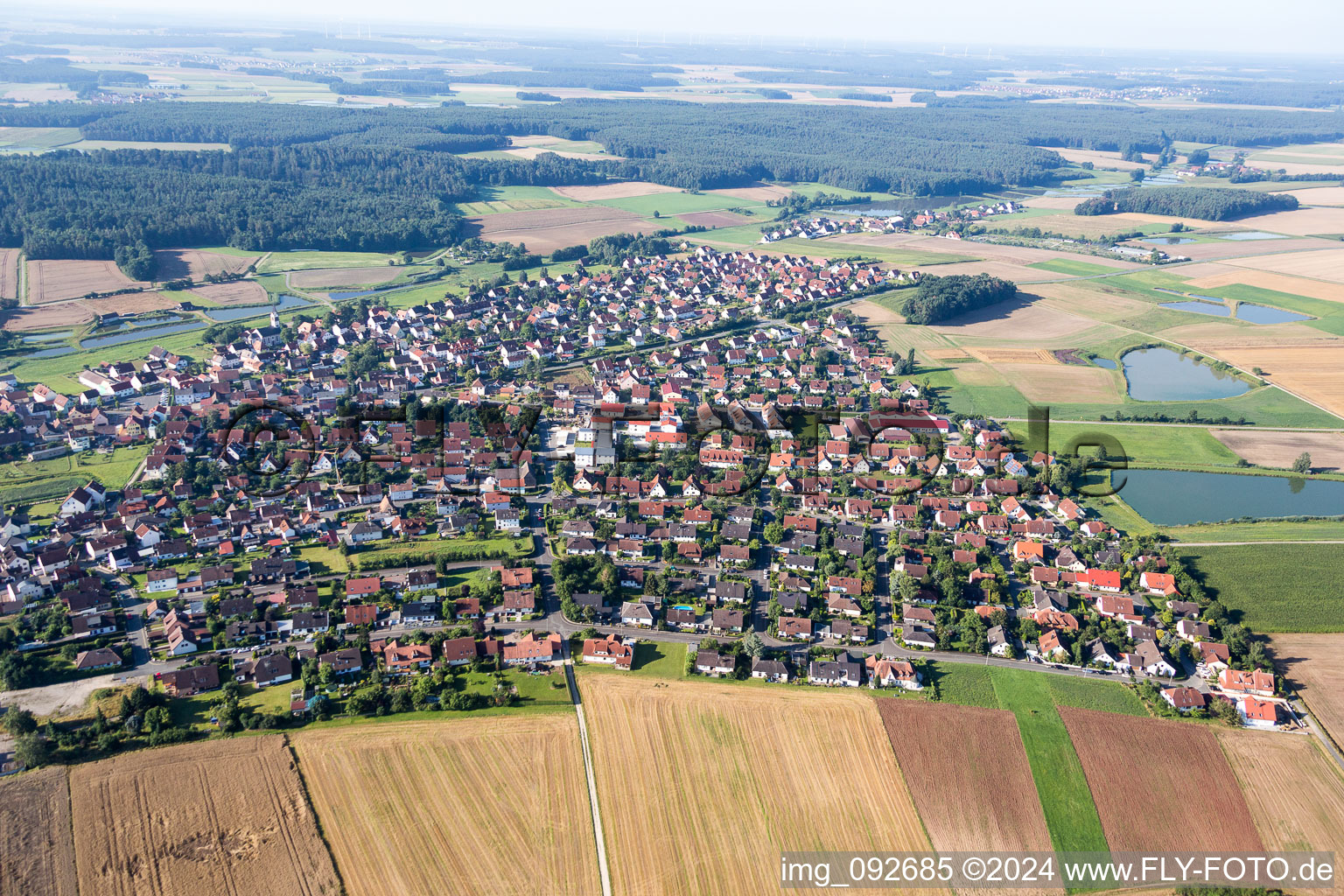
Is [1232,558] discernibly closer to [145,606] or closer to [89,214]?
[145,606]

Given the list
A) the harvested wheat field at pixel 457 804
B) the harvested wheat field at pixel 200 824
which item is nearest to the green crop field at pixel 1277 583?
the harvested wheat field at pixel 457 804

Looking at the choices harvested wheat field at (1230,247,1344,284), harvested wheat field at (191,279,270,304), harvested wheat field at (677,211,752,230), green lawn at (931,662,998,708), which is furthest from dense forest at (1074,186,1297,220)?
green lawn at (931,662,998,708)

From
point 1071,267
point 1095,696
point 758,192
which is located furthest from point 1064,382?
point 758,192

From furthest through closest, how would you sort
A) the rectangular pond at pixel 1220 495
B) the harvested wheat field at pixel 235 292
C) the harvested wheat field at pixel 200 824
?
1. the harvested wheat field at pixel 235 292
2. the rectangular pond at pixel 1220 495
3. the harvested wheat field at pixel 200 824

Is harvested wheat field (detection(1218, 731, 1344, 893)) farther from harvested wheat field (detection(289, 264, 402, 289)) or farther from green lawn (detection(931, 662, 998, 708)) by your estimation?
harvested wheat field (detection(289, 264, 402, 289))

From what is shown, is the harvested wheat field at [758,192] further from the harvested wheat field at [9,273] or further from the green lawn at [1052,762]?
the green lawn at [1052,762]
